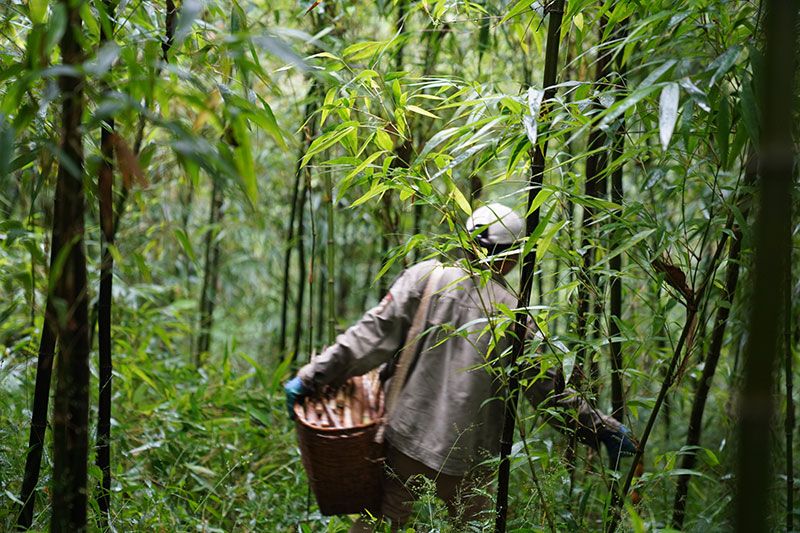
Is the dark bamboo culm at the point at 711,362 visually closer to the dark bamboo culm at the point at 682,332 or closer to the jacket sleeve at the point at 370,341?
the dark bamboo culm at the point at 682,332

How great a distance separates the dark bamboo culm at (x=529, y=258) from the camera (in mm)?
1500

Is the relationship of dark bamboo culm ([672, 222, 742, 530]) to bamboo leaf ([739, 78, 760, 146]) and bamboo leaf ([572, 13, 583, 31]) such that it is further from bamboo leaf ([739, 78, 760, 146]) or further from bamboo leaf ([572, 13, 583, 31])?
bamboo leaf ([572, 13, 583, 31])

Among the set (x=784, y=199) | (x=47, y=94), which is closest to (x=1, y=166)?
(x=47, y=94)

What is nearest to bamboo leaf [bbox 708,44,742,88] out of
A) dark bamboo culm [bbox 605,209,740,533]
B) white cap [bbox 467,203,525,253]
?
dark bamboo culm [bbox 605,209,740,533]

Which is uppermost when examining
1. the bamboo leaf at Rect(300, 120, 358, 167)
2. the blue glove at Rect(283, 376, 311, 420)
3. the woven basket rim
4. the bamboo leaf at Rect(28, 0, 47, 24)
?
the bamboo leaf at Rect(28, 0, 47, 24)

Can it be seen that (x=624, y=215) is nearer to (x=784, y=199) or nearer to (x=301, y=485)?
(x=784, y=199)

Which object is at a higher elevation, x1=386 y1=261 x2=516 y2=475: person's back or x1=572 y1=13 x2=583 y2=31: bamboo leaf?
x1=572 y1=13 x2=583 y2=31: bamboo leaf

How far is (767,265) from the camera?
84 cm

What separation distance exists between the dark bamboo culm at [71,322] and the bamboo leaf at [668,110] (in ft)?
2.76

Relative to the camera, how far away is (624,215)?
1.50 m

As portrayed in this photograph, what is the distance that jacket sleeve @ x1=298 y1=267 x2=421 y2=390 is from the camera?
2.25m

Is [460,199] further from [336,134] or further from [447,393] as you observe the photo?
Result: [447,393]

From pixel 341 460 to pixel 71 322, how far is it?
3.46 feet

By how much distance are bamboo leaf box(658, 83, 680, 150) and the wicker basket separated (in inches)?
52.2
